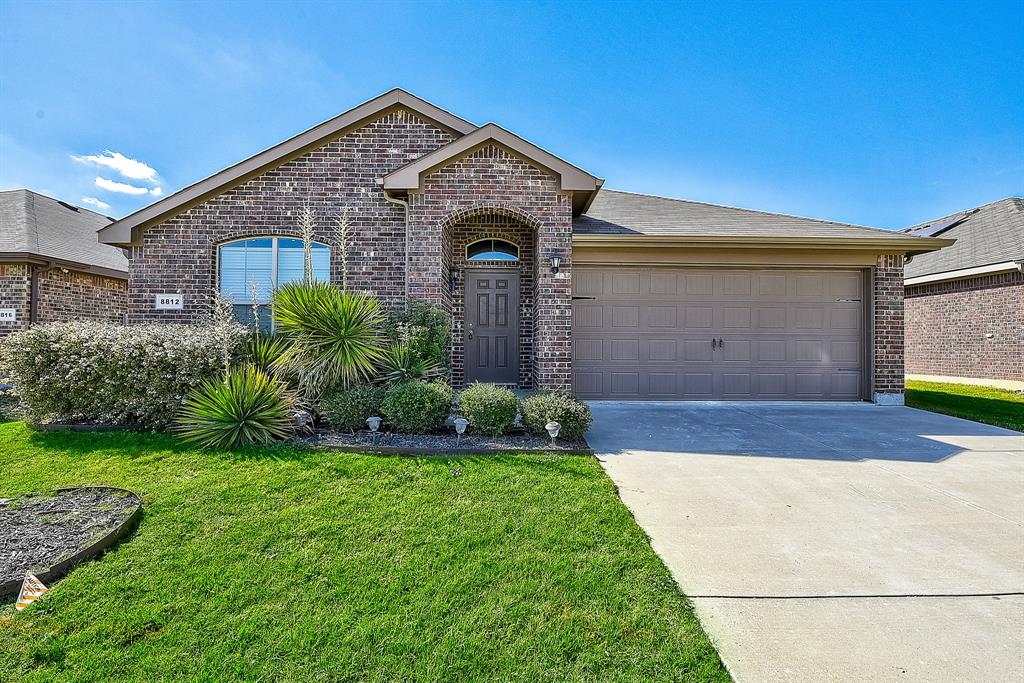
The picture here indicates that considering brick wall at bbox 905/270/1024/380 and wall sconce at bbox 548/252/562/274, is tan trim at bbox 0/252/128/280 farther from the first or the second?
brick wall at bbox 905/270/1024/380

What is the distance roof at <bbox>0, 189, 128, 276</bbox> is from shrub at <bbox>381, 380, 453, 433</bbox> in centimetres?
1045

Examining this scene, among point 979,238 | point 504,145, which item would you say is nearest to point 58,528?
point 504,145

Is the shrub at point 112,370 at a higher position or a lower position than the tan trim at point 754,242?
lower

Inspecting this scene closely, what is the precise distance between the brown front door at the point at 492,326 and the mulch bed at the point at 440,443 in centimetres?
362

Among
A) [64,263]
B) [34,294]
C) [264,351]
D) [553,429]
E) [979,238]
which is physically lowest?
[553,429]

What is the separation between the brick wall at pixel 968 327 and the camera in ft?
42.6

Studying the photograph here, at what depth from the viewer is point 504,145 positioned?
744cm

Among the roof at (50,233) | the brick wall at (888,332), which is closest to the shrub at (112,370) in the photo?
the roof at (50,233)

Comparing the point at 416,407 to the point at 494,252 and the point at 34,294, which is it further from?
the point at 34,294

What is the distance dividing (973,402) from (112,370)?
15.1 meters

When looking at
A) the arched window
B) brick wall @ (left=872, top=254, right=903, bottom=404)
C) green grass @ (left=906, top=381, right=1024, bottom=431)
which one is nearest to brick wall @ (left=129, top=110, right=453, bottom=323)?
the arched window

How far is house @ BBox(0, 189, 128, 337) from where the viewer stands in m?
10.7

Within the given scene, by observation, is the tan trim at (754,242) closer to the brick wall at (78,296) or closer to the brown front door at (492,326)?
the brown front door at (492,326)

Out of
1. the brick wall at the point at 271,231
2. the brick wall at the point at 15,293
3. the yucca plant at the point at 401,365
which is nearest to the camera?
the yucca plant at the point at 401,365
